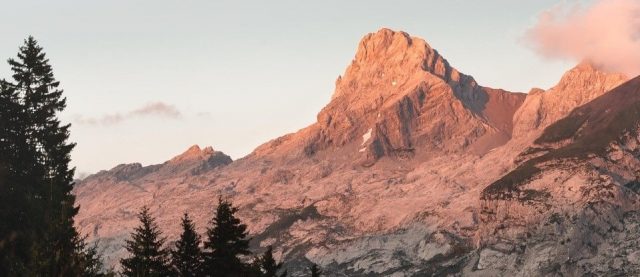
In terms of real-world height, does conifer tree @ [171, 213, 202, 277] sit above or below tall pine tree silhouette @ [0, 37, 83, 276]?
below

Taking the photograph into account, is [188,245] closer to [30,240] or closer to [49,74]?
[30,240]

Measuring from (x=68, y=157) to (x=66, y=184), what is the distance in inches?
272

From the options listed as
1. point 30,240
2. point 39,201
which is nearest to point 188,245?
point 30,240

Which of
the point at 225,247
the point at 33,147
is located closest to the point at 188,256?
the point at 225,247

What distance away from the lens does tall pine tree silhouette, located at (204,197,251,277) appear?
254 ft

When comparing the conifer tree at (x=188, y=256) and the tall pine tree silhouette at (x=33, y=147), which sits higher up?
Answer: the tall pine tree silhouette at (x=33, y=147)

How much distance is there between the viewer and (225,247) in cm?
7869

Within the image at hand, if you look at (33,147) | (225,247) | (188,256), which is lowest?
(188,256)

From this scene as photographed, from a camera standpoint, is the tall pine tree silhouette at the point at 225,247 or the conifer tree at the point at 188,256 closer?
the conifer tree at the point at 188,256

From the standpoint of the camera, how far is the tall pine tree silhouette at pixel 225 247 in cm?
7756

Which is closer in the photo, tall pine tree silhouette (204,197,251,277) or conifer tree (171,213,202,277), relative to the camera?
conifer tree (171,213,202,277)

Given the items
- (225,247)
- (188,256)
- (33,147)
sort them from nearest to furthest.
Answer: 1. (188,256)
2. (225,247)
3. (33,147)

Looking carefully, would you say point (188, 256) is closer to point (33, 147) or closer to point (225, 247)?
point (225, 247)

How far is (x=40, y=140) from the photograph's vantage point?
337ft
